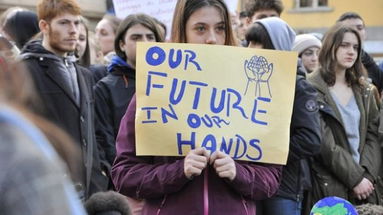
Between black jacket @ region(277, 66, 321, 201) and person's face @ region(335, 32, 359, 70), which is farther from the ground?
person's face @ region(335, 32, 359, 70)

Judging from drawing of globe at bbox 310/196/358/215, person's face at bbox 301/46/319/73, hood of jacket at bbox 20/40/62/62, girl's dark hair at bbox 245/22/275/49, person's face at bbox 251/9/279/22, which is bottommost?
drawing of globe at bbox 310/196/358/215

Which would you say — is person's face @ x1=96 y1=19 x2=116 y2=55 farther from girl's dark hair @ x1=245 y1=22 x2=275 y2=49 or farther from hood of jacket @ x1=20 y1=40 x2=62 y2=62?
girl's dark hair @ x1=245 y1=22 x2=275 y2=49

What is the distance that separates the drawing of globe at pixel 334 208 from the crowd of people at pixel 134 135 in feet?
0.83

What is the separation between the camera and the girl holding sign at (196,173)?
2418mm

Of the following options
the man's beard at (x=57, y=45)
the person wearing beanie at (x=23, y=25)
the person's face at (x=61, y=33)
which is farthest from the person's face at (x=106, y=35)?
the man's beard at (x=57, y=45)

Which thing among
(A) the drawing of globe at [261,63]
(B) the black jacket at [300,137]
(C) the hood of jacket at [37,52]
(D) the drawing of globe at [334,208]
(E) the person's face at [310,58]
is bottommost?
(D) the drawing of globe at [334,208]

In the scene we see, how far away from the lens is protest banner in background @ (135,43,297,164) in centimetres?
253

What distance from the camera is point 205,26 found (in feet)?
8.79

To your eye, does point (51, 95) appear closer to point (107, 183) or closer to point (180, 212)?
point (107, 183)

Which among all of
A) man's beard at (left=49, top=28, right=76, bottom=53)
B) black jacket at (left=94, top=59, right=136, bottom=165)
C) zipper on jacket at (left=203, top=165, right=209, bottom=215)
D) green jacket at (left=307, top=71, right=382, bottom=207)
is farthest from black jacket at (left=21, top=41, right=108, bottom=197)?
green jacket at (left=307, top=71, right=382, bottom=207)

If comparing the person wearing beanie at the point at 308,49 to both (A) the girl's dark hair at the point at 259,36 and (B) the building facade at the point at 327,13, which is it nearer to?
(A) the girl's dark hair at the point at 259,36

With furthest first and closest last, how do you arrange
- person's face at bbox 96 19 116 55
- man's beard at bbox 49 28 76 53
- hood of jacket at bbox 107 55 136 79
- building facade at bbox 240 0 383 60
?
building facade at bbox 240 0 383 60 → person's face at bbox 96 19 116 55 → hood of jacket at bbox 107 55 136 79 → man's beard at bbox 49 28 76 53

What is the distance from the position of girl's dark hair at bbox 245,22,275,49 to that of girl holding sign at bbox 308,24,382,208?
0.73 meters

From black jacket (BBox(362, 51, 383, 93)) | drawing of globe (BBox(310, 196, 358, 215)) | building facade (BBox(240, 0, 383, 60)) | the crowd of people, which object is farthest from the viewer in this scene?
building facade (BBox(240, 0, 383, 60))
